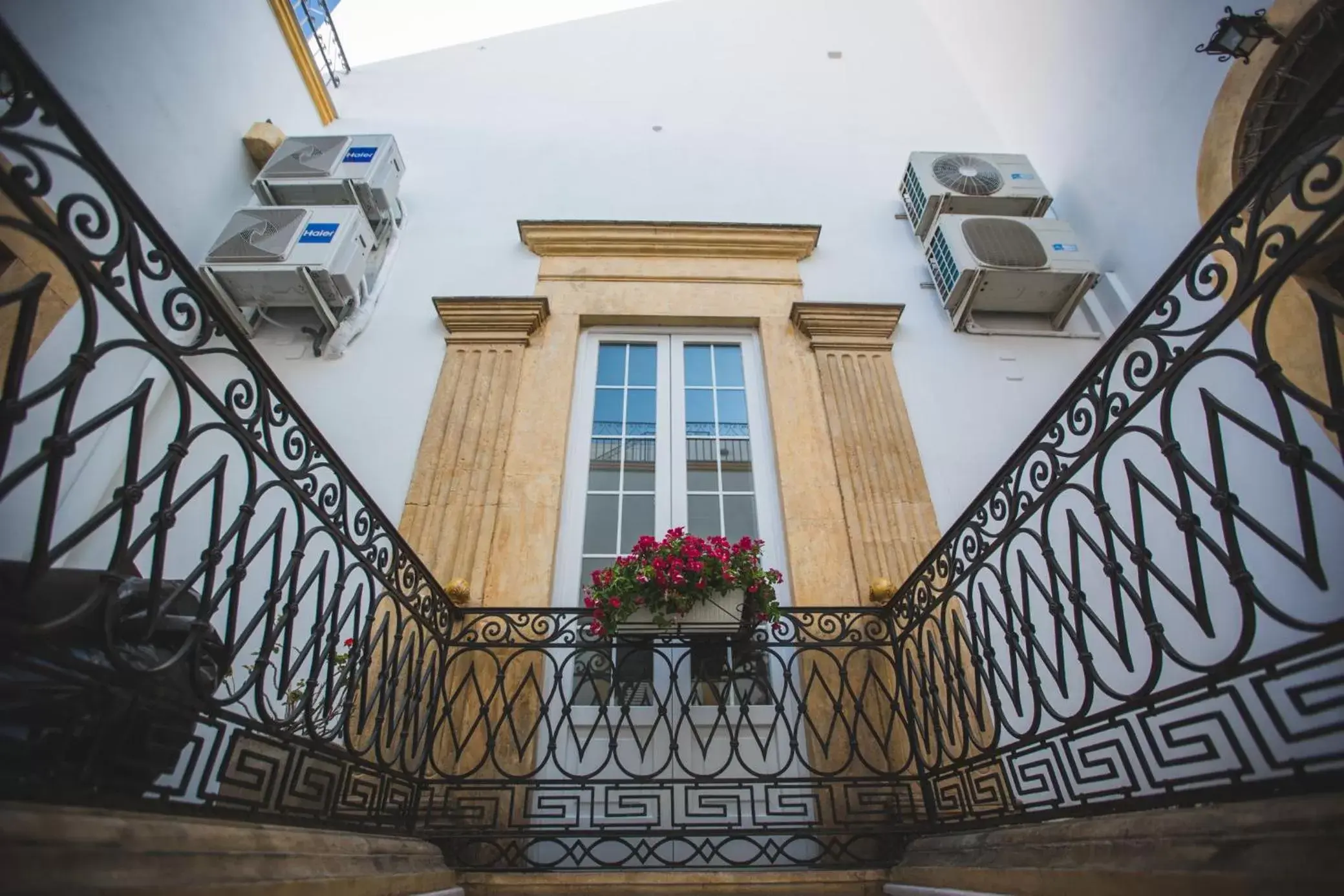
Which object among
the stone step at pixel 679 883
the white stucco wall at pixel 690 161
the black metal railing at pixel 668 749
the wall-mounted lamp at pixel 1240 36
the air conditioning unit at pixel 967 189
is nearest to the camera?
the stone step at pixel 679 883

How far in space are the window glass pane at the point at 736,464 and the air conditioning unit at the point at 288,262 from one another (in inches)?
103

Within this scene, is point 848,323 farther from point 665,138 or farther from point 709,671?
point 665,138

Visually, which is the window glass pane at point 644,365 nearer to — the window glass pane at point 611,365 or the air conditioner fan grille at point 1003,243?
the window glass pane at point 611,365

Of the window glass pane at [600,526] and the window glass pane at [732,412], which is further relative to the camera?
the window glass pane at [732,412]

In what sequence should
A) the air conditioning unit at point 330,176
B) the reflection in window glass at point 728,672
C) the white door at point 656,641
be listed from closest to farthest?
the white door at point 656,641
the reflection in window glass at point 728,672
the air conditioning unit at point 330,176

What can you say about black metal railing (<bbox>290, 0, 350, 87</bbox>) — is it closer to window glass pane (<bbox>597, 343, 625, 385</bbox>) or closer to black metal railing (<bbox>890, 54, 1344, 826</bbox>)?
window glass pane (<bbox>597, 343, 625, 385</bbox>)

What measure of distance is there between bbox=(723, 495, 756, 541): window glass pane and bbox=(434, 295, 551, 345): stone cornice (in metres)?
1.70

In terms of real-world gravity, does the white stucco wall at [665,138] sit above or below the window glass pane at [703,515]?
above

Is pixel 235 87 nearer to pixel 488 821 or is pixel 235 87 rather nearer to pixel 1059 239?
pixel 488 821

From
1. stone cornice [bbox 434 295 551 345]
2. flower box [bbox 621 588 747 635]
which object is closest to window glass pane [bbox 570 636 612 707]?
flower box [bbox 621 588 747 635]

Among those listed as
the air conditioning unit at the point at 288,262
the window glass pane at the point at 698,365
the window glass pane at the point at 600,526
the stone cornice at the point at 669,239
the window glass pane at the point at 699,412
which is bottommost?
the window glass pane at the point at 600,526

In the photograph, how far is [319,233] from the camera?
166 inches

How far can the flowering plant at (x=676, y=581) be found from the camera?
2562 millimetres

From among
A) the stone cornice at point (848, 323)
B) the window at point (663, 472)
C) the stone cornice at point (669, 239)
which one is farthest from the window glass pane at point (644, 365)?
the stone cornice at point (848, 323)
